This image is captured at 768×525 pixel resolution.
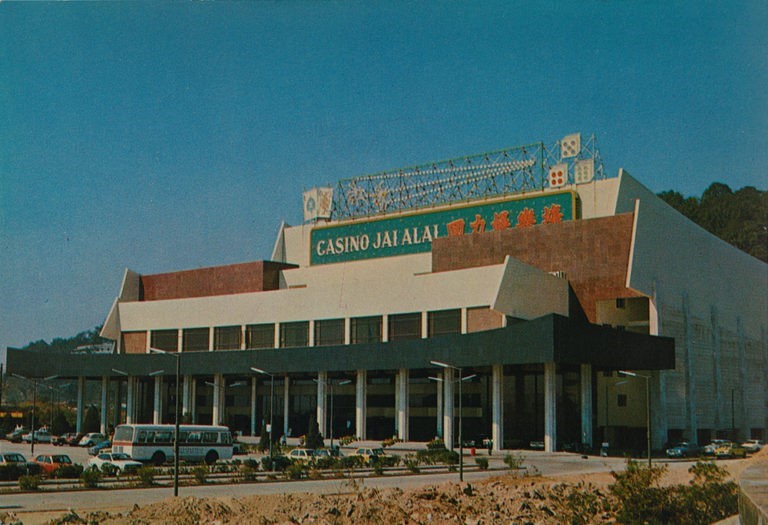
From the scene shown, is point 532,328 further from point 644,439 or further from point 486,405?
point 644,439

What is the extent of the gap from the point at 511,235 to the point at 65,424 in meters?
65.9

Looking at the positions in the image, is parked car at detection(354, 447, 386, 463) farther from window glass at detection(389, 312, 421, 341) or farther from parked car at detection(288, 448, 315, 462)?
window glass at detection(389, 312, 421, 341)

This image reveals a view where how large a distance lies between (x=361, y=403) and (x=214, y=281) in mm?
33203

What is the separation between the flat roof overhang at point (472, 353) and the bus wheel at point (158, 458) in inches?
1287

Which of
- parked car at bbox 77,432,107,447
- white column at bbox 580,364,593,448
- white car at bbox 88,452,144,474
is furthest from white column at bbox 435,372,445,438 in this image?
white car at bbox 88,452,144,474

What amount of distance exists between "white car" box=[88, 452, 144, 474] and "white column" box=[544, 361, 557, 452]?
40278 millimetres

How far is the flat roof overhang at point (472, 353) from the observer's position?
82188mm

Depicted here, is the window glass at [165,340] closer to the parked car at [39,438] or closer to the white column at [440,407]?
the parked car at [39,438]

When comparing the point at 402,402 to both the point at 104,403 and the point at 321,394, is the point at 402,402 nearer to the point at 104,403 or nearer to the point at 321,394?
the point at 321,394

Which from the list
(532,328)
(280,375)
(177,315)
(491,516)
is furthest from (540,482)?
(177,315)

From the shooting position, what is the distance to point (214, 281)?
4815 inches

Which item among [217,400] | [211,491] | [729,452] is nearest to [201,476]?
[211,491]

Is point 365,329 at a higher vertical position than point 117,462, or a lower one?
higher

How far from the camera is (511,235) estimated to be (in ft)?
325
